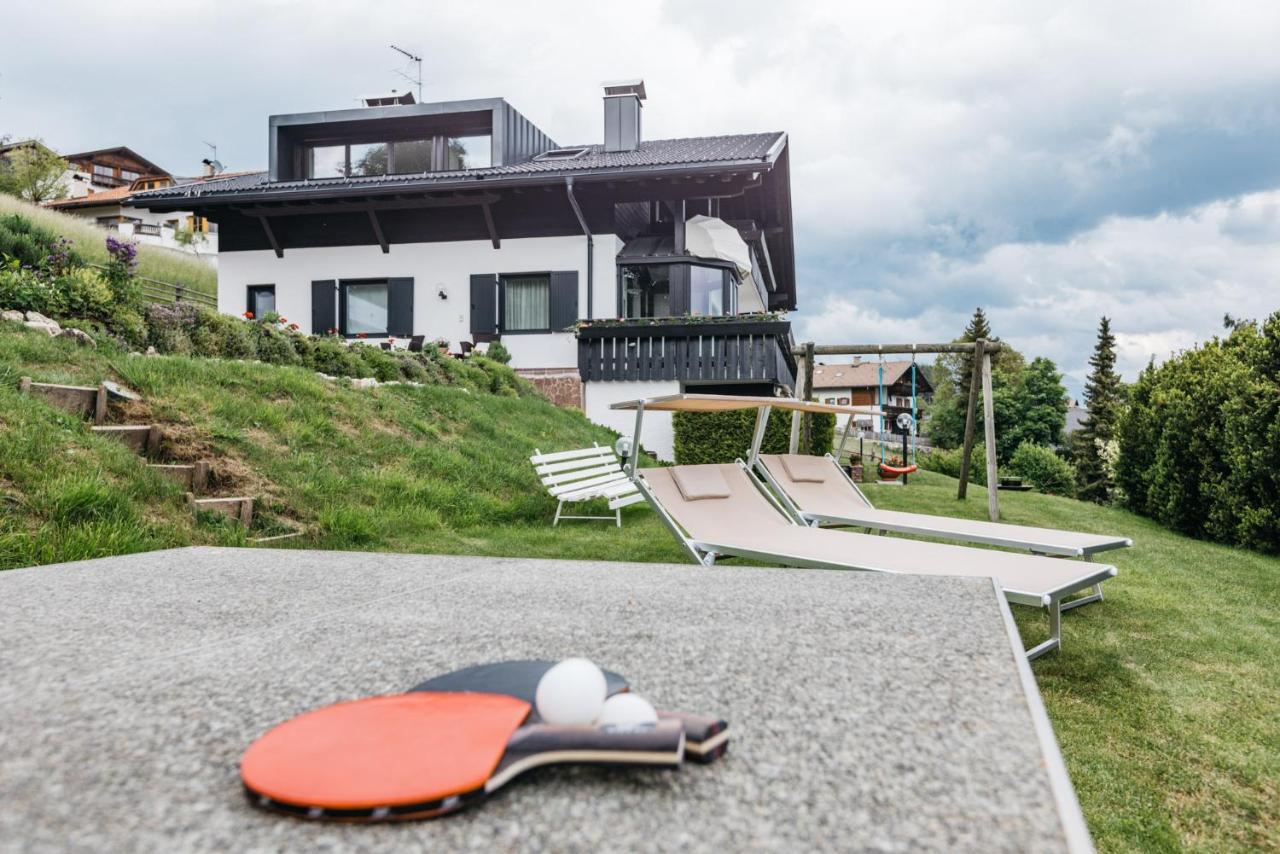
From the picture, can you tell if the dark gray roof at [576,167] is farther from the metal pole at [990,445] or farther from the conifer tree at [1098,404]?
the conifer tree at [1098,404]

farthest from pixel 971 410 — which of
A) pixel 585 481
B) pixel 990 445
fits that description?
pixel 585 481

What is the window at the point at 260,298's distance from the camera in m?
16.9

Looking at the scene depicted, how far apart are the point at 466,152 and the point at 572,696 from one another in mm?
17542

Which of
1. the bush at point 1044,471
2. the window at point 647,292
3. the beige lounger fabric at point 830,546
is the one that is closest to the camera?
the beige lounger fabric at point 830,546

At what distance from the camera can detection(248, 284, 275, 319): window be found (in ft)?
55.5

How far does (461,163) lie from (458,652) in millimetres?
16710

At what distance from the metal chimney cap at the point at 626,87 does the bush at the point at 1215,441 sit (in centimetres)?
1140

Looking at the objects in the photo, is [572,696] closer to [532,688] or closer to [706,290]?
[532,688]

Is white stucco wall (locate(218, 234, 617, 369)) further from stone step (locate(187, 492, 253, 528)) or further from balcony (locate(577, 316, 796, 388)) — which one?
stone step (locate(187, 492, 253, 528))

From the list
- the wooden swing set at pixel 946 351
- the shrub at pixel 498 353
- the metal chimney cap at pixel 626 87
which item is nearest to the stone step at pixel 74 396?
the wooden swing set at pixel 946 351

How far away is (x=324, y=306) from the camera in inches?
644

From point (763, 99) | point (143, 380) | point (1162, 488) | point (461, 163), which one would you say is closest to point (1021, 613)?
point (1162, 488)

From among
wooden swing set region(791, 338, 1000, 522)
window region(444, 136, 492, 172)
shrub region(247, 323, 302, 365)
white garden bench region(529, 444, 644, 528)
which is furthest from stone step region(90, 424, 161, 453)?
window region(444, 136, 492, 172)

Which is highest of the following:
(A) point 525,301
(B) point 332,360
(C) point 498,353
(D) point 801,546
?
(A) point 525,301
